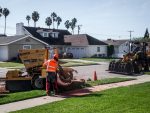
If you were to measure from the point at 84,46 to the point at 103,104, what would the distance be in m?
47.6

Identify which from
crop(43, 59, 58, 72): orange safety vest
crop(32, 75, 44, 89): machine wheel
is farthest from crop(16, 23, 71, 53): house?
crop(43, 59, 58, 72): orange safety vest

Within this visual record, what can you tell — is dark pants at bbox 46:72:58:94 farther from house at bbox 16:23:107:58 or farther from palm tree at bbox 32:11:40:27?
palm tree at bbox 32:11:40:27

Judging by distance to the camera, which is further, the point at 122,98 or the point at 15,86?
the point at 15,86

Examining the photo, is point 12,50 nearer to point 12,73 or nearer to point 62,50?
point 62,50

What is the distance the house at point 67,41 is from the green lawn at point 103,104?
43.6 meters

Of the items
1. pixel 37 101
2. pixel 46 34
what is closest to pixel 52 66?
pixel 37 101

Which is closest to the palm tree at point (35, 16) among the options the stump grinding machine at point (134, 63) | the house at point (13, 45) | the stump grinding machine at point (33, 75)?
the house at point (13, 45)

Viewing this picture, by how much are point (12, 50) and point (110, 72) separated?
22.4 m

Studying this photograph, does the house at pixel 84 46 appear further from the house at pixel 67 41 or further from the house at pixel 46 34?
the house at pixel 46 34

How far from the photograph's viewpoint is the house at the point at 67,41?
57.7 m

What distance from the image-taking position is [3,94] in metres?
14.6

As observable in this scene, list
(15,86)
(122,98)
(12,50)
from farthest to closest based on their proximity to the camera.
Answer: (12,50), (15,86), (122,98)

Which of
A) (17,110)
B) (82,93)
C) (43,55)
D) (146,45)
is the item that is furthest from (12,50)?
(17,110)

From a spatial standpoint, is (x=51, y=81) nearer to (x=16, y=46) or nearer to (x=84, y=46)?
(x=16, y=46)
